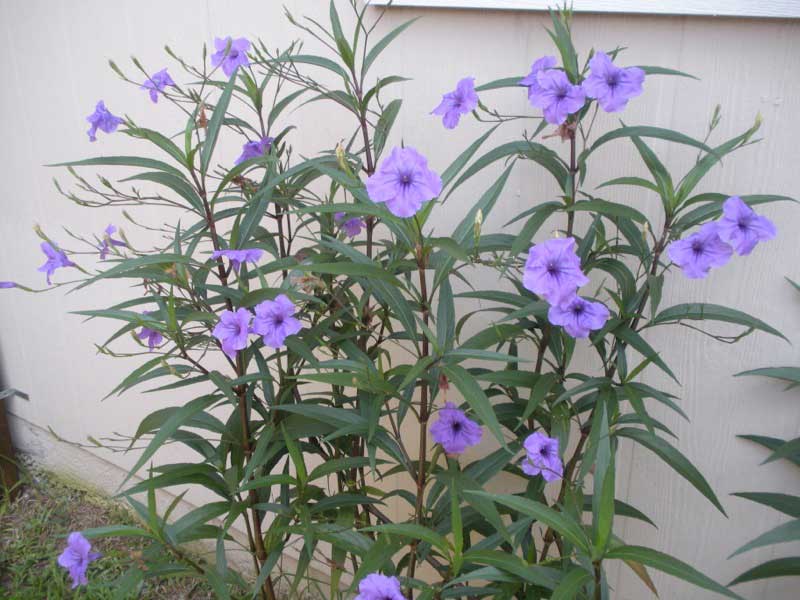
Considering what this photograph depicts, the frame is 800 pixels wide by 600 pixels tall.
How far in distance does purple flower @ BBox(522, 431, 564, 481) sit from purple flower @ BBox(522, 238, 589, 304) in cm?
25

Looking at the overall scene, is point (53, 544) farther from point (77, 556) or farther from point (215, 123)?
point (215, 123)

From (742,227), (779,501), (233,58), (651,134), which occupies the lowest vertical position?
(779,501)

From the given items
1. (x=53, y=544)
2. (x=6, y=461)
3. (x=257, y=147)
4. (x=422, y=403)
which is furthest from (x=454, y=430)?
(x=6, y=461)

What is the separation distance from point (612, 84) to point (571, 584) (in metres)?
0.64

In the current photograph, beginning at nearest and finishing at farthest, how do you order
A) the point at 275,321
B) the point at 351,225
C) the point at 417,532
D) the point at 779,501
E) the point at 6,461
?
1. the point at 417,532
2. the point at 275,321
3. the point at 779,501
4. the point at 351,225
5. the point at 6,461

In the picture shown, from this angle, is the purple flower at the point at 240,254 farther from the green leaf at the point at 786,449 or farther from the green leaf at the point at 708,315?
the green leaf at the point at 786,449

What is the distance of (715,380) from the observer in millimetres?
1247

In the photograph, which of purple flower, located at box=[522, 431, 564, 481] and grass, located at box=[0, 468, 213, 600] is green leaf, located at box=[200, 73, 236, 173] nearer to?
purple flower, located at box=[522, 431, 564, 481]

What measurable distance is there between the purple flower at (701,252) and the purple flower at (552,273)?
0.46 ft

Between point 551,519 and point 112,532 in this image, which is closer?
point 551,519

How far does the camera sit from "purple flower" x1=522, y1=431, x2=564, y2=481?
1.02 metres

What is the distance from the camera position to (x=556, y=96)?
969 millimetres

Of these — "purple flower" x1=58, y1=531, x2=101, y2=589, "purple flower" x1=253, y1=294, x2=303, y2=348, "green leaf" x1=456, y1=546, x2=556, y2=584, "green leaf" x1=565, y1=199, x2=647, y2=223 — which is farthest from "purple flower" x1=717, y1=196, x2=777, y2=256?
"purple flower" x1=58, y1=531, x2=101, y2=589

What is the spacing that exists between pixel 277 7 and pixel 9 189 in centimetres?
137
